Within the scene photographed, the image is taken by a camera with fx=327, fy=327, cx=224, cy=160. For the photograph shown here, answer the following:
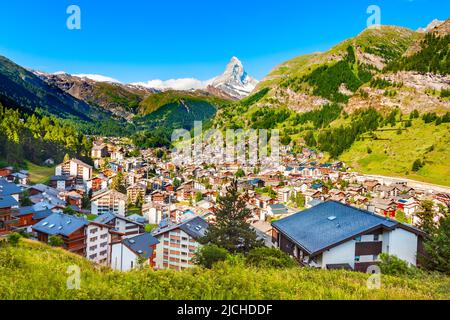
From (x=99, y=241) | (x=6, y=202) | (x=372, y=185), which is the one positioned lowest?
(x=99, y=241)

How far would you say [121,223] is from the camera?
52938 mm

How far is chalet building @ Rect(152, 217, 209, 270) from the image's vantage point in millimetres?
40375

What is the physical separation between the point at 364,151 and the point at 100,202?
90.3m

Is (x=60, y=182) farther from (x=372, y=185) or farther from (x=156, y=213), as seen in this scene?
(x=372, y=185)

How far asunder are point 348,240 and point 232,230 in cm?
909

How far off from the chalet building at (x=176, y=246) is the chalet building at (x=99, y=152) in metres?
105

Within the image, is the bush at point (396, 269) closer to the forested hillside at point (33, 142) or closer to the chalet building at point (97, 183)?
the chalet building at point (97, 183)

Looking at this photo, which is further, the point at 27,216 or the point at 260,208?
the point at 260,208

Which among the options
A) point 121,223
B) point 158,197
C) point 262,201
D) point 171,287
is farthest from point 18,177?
point 171,287

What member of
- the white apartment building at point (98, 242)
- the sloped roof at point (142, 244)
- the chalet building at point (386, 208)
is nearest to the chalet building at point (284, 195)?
the chalet building at point (386, 208)

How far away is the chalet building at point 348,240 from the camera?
2127cm
